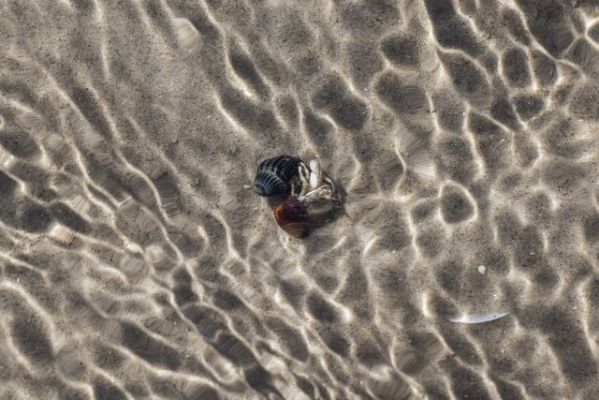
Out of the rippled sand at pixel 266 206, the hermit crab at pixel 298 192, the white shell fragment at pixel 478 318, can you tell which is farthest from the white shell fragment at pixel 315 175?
the white shell fragment at pixel 478 318

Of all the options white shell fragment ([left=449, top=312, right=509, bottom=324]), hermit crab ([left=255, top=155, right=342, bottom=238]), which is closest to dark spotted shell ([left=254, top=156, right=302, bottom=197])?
hermit crab ([left=255, top=155, right=342, bottom=238])

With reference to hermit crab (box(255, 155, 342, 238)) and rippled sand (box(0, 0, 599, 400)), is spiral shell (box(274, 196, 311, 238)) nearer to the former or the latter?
hermit crab (box(255, 155, 342, 238))

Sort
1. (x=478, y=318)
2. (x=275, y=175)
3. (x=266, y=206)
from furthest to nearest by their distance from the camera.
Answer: (x=266, y=206) < (x=478, y=318) < (x=275, y=175)

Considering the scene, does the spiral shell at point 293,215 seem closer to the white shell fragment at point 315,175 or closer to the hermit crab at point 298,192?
the hermit crab at point 298,192

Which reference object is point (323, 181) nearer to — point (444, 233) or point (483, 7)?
point (444, 233)

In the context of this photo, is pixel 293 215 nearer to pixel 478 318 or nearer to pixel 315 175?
pixel 315 175

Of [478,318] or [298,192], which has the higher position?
[298,192]

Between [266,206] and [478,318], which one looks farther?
[266,206]

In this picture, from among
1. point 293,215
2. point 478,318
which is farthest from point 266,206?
point 478,318
